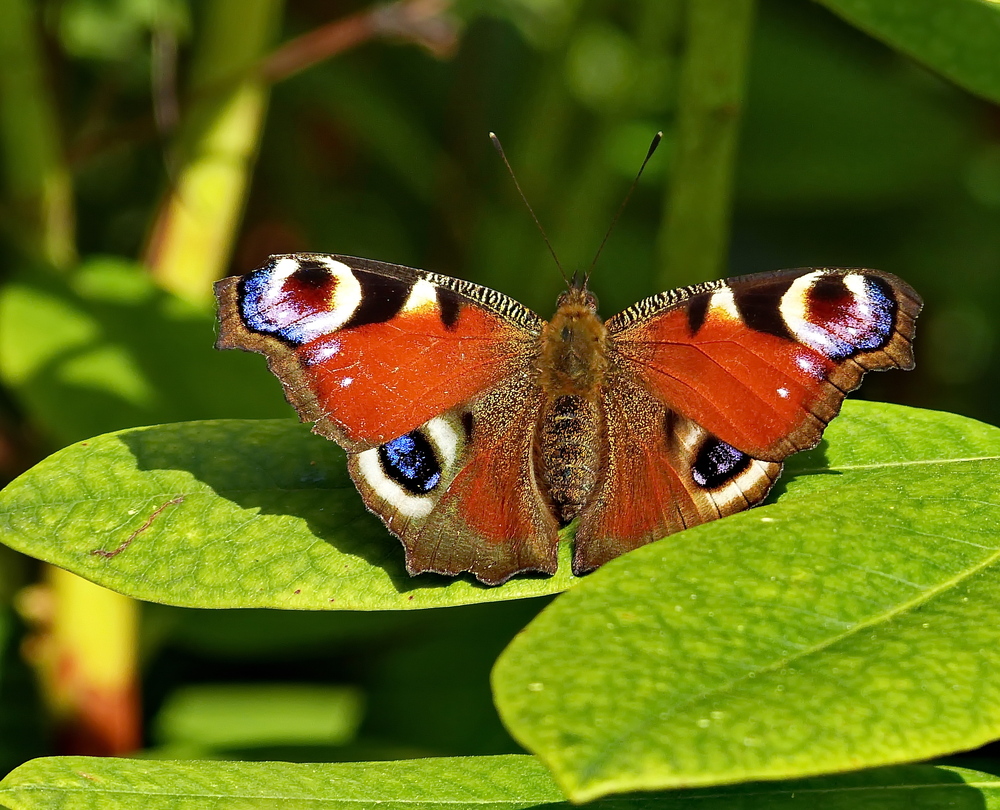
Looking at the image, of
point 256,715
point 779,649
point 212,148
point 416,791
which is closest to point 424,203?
point 212,148

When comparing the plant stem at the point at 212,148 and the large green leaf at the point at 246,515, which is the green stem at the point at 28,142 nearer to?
the plant stem at the point at 212,148

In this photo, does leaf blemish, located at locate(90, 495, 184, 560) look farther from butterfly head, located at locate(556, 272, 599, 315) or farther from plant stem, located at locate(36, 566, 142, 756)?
plant stem, located at locate(36, 566, 142, 756)

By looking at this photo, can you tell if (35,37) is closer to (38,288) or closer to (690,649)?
(38,288)

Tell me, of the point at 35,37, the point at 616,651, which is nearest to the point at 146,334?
the point at 35,37

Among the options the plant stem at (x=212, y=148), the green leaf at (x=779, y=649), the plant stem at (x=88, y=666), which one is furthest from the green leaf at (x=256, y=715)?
the green leaf at (x=779, y=649)

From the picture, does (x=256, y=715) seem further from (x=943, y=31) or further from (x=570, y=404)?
(x=943, y=31)

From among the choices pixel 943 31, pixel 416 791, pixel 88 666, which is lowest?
pixel 88 666
